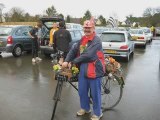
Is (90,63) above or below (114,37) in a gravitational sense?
below

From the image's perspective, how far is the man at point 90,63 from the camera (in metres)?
5.03

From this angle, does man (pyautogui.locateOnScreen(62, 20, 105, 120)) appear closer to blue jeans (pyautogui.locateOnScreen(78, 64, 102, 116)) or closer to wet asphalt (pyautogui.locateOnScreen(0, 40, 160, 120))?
blue jeans (pyautogui.locateOnScreen(78, 64, 102, 116))

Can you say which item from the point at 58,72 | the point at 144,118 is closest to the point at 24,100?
the point at 58,72

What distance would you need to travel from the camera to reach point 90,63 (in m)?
5.07

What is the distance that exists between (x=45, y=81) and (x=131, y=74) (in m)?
3.33

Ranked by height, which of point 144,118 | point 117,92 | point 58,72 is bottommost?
point 144,118

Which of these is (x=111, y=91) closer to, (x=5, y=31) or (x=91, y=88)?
(x=91, y=88)

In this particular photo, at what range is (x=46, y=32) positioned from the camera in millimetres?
14250

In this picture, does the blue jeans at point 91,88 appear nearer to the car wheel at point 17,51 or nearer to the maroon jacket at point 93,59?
the maroon jacket at point 93,59

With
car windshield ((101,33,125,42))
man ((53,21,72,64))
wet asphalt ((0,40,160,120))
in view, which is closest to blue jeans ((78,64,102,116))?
wet asphalt ((0,40,160,120))

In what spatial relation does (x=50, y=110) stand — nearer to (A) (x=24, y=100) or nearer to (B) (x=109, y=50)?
(A) (x=24, y=100)

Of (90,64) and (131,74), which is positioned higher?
(90,64)

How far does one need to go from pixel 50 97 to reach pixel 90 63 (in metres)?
2.27

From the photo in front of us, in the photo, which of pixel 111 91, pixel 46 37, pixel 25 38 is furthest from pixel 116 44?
pixel 111 91
